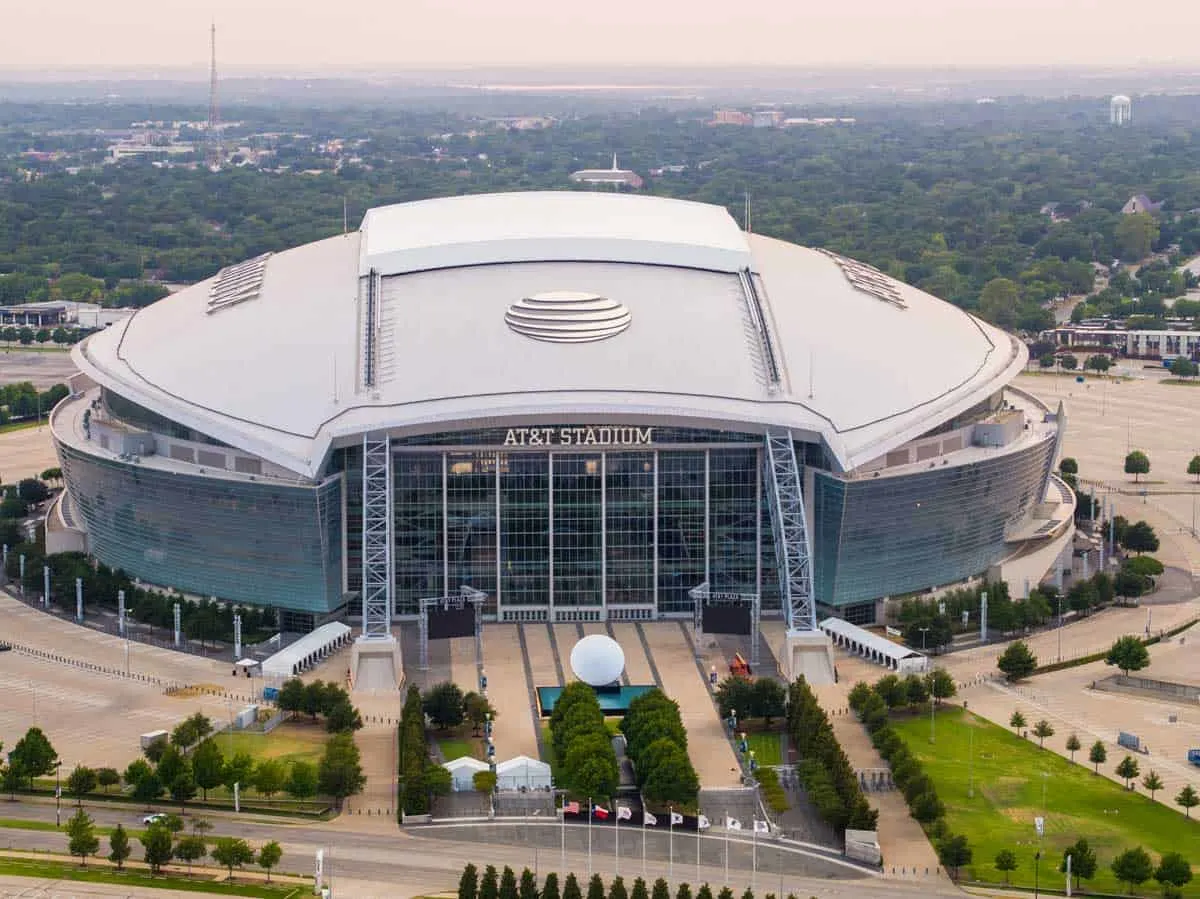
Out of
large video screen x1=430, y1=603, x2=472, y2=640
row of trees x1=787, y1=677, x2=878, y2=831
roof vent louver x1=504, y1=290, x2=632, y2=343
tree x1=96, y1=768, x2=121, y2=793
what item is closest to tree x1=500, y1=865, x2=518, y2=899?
row of trees x1=787, y1=677, x2=878, y2=831

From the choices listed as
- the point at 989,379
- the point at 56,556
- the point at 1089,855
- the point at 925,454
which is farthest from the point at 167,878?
the point at 989,379

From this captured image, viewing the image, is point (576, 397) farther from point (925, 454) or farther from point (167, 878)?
point (167, 878)

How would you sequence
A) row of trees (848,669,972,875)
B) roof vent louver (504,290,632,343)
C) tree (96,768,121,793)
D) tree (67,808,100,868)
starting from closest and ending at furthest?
tree (67,808,100,868), row of trees (848,669,972,875), tree (96,768,121,793), roof vent louver (504,290,632,343)

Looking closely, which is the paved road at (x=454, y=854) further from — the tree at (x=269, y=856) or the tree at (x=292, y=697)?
the tree at (x=292, y=697)

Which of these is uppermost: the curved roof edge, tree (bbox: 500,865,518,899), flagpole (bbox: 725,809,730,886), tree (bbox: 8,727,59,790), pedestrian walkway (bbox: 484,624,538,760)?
the curved roof edge

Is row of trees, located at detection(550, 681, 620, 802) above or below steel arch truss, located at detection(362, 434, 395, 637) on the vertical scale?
below

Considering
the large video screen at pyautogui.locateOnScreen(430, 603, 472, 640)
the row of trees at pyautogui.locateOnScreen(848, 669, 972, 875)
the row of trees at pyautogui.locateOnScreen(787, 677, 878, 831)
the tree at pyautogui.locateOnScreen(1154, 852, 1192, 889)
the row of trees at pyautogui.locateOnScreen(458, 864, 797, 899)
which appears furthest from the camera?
the large video screen at pyautogui.locateOnScreen(430, 603, 472, 640)

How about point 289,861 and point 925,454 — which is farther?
point 925,454

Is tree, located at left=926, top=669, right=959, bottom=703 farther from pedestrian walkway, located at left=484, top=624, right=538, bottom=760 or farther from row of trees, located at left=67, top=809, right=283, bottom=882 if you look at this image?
row of trees, located at left=67, top=809, right=283, bottom=882
